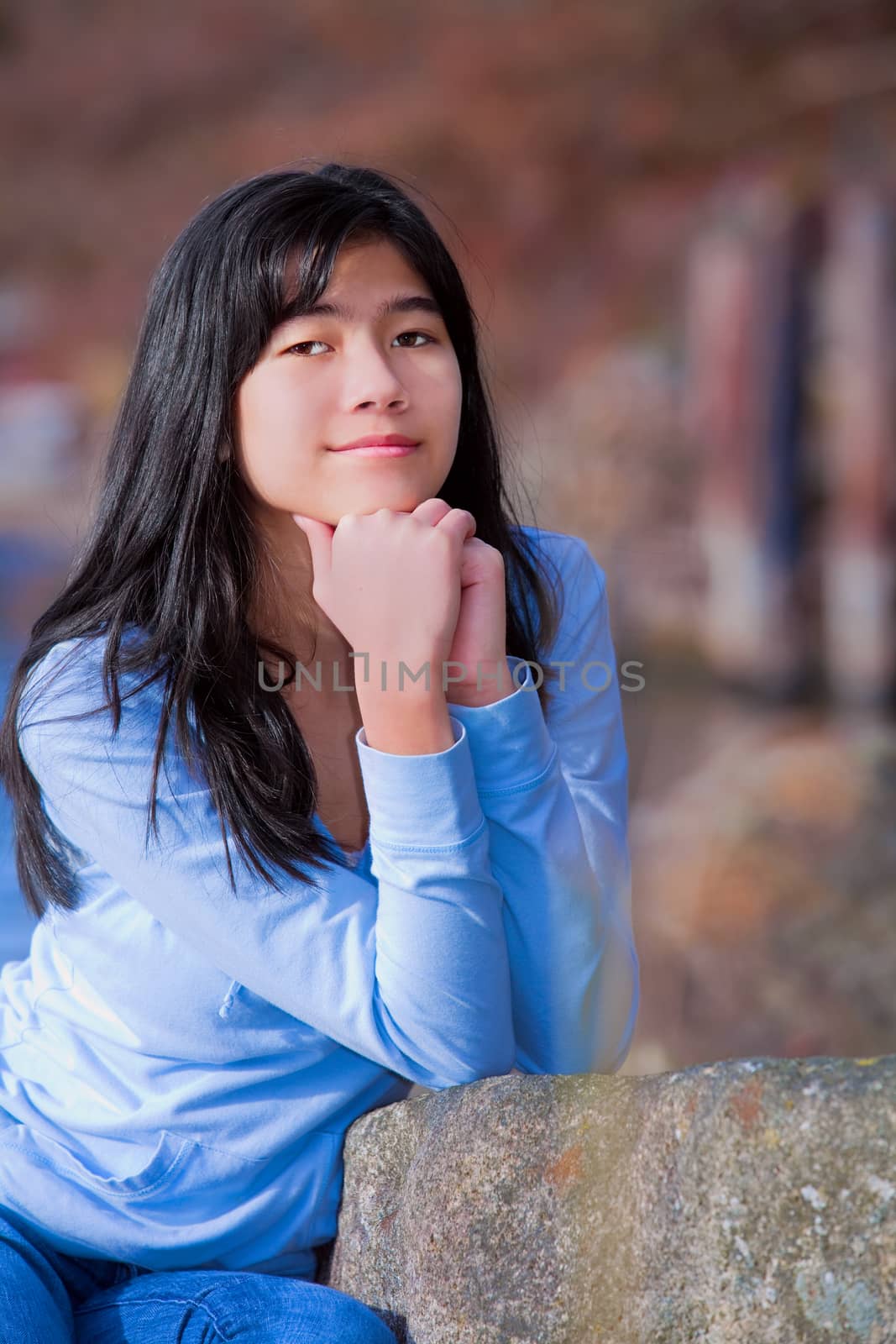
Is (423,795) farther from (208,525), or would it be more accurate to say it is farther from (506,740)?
(208,525)

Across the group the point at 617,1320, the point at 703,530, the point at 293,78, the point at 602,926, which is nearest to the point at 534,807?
the point at 602,926

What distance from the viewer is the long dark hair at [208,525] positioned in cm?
52

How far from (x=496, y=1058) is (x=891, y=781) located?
9.60ft

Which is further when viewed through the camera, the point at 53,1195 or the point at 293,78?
the point at 293,78

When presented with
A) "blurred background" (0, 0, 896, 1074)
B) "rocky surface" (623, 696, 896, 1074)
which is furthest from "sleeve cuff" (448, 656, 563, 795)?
"blurred background" (0, 0, 896, 1074)

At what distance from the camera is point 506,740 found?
0.49 meters

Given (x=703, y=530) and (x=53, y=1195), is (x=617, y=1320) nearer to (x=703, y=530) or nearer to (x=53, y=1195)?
(x=53, y=1195)

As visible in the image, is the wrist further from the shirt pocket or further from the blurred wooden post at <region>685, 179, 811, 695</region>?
the blurred wooden post at <region>685, 179, 811, 695</region>

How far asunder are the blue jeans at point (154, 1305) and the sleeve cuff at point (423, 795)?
17 cm

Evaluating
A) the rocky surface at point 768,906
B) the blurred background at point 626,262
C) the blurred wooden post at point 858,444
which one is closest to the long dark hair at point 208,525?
the rocky surface at point 768,906

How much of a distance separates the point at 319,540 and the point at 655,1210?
28cm

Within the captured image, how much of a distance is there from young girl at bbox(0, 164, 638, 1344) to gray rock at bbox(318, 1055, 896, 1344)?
41 millimetres

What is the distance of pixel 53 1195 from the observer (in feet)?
1.62

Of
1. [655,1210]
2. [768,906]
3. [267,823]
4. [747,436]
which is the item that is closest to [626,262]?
[747,436]
